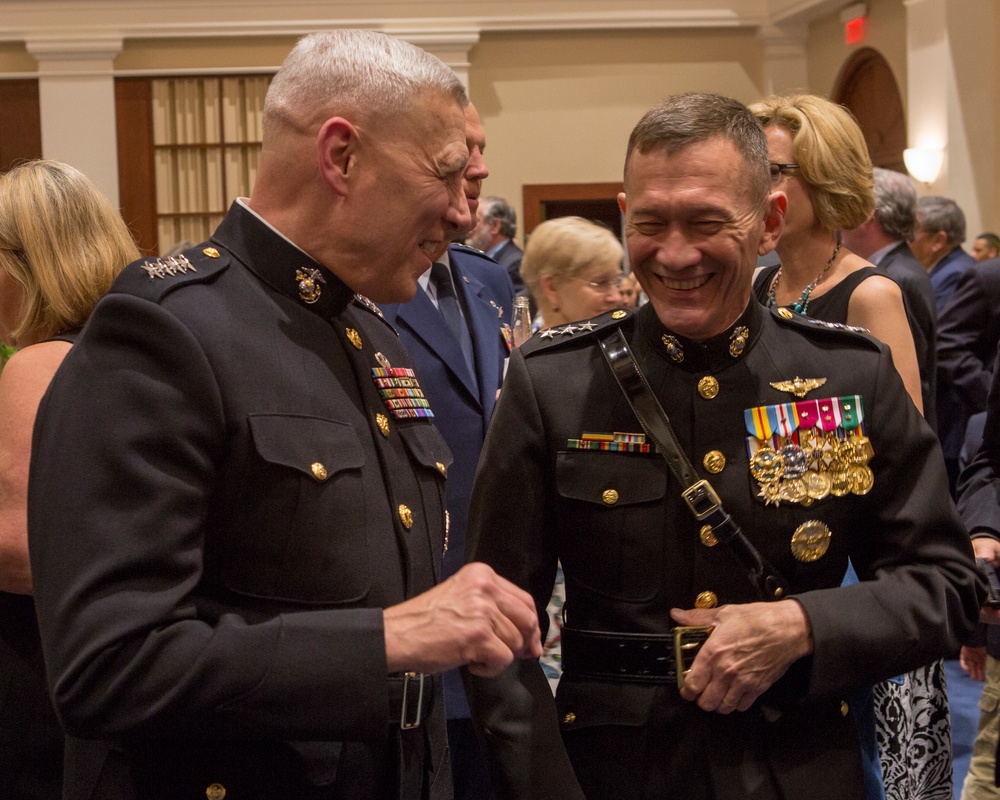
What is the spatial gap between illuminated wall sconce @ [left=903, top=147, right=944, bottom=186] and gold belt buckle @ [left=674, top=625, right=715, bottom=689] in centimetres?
718

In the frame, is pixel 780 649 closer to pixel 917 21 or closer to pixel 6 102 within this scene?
pixel 917 21

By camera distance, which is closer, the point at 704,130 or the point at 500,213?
the point at 704,130

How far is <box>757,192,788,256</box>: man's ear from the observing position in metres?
1.66

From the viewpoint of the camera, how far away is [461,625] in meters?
1.19

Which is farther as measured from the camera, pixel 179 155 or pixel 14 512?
pixel 179 155

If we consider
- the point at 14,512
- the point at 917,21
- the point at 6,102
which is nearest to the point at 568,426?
the point at 14,512

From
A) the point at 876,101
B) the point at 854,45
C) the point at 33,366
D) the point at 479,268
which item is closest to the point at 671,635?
the point at 33,366

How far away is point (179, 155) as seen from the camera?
10133 mm

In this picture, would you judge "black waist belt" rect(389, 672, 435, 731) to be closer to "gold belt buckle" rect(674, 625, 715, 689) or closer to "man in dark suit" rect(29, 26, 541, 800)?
"man in dark suit" rect(29, 26, 541, 800)

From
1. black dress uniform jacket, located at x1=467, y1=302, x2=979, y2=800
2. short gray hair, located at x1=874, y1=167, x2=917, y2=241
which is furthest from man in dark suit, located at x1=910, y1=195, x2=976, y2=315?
black dress uniform jacket, located at x1=467, y1=302, x2=979, y2=800

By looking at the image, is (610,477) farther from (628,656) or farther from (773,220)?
(773,220)

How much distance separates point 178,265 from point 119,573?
1.27 feet

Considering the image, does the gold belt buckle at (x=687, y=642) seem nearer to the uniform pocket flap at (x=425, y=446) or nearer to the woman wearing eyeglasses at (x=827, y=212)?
the uniform pocket flap at (x=425, y=446)

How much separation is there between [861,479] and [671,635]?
1.12ft
